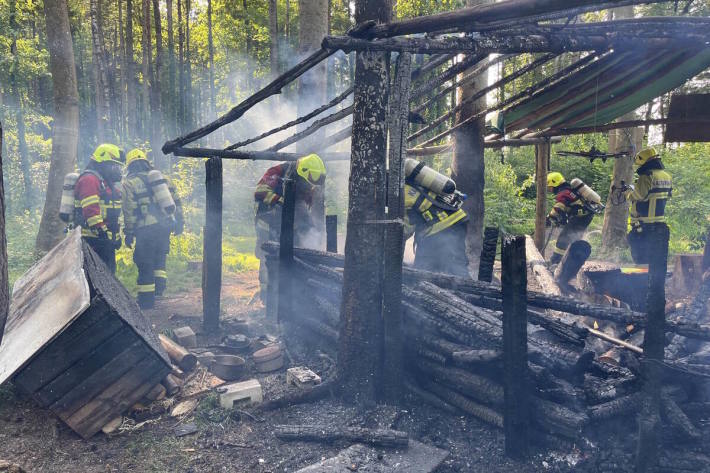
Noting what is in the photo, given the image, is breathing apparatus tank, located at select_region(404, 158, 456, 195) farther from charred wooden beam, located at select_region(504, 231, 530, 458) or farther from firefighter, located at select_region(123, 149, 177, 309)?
firefighter, located at select_region(123, 149, 177, 309)

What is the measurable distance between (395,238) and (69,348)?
9.32ft

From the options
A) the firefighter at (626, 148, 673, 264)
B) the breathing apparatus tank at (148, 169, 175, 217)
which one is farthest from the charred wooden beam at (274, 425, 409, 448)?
the firefighter at (626, 148, 673, 264)

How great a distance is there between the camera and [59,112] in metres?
10.9

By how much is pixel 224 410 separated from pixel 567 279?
20.7 feet

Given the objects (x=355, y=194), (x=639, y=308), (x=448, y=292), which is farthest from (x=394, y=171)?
(x=639, y=308)

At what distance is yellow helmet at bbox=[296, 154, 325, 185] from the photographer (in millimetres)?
7613

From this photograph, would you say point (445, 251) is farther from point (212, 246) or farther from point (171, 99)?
point (171, 99)

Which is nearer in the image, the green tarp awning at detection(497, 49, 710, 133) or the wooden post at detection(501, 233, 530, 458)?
the wooden post at detection(501, 233, 530, 458)

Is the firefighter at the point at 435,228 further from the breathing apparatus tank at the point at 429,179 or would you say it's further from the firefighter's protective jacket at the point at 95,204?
the firefighter's protective jacket at the point at 95,204

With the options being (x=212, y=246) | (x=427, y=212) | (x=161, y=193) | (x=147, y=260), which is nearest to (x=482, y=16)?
(x=427, y=212)

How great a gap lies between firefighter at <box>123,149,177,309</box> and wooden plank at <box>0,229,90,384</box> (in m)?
2.35

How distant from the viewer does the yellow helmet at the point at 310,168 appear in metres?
7.61

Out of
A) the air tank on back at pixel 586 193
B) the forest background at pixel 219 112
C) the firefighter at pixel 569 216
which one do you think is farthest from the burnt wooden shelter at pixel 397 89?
the firefighter at pixel 569 216

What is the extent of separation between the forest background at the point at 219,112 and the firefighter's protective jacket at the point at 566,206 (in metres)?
4.09
